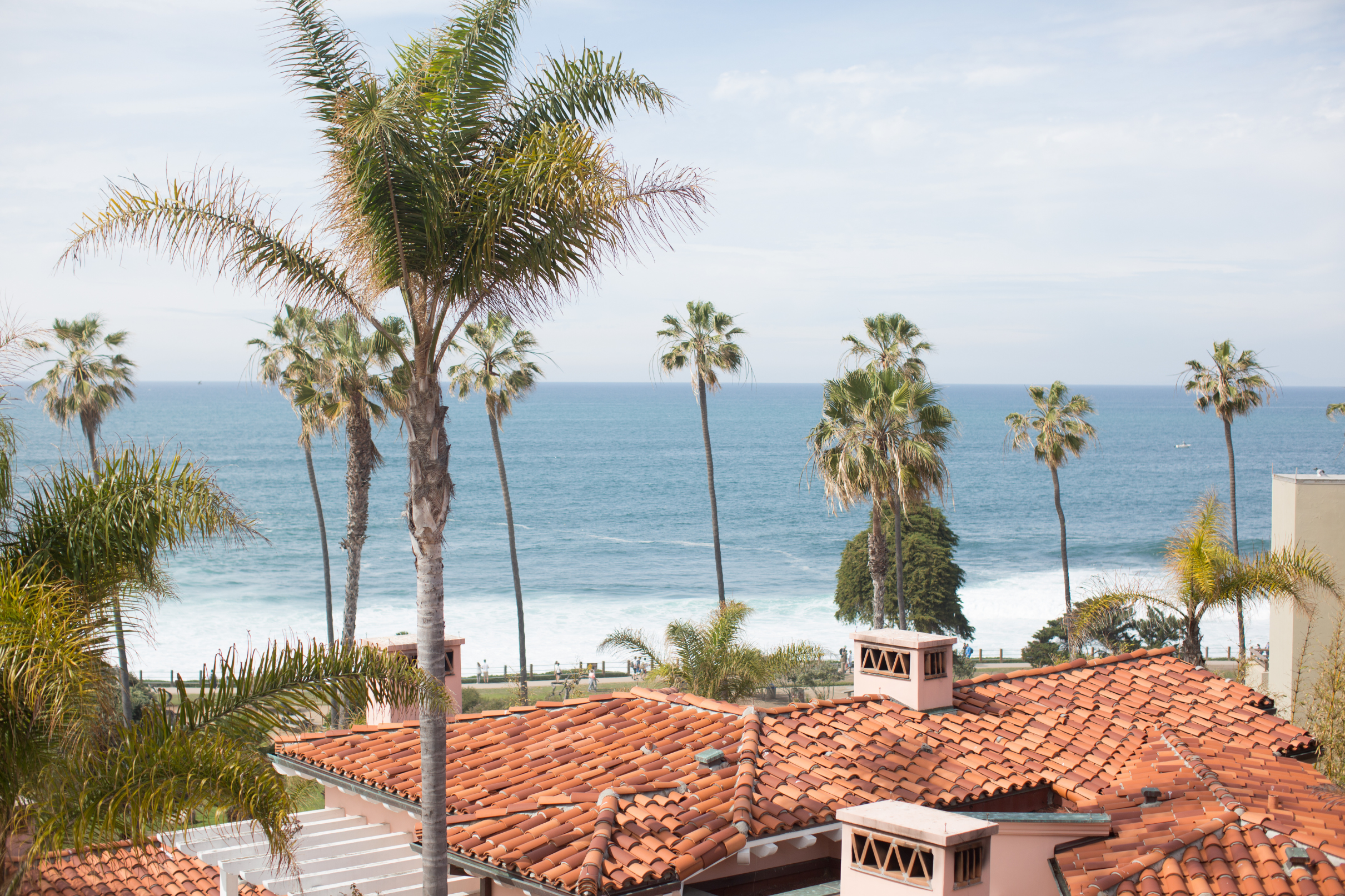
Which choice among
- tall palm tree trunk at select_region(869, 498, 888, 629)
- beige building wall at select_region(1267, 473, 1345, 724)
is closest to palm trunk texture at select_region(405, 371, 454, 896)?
beige building wall at select_region(1267, 473, 1345, 724)

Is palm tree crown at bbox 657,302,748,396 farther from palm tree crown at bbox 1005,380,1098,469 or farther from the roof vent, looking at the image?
the roof vent

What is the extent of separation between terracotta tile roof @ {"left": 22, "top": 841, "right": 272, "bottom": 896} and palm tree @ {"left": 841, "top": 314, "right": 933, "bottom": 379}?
28777mm

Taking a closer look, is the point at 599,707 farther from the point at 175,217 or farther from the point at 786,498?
the point at 786,498

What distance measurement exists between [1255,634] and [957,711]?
176 ft

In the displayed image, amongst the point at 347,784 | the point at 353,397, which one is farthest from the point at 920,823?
the point at 353,397

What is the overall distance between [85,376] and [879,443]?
27747mm

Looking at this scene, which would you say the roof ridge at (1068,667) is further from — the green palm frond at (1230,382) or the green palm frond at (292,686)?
the green palm frond at (1230,382)

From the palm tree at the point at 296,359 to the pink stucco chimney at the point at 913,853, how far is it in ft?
89.5

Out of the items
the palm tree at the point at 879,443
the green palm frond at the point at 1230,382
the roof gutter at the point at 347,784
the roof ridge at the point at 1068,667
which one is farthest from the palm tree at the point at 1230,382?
the roof gutter at the point at 347,784

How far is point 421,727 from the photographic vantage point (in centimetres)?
930

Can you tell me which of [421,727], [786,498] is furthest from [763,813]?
[786,498]

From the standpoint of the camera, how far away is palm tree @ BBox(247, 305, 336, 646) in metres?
33.7

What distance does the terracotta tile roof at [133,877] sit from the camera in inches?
471

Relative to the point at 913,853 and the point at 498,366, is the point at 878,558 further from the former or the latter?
the point at 913,853
